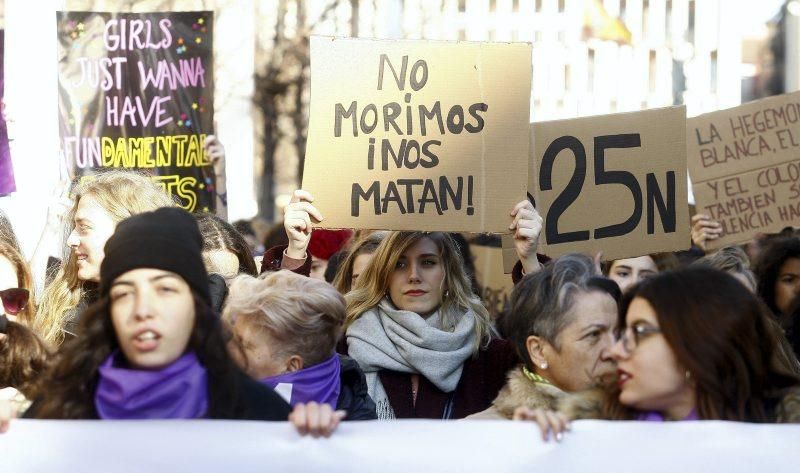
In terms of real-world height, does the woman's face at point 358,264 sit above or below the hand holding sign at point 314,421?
above

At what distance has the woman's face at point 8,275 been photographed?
4302mm

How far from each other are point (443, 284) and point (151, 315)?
1.83m

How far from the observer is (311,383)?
3.55m

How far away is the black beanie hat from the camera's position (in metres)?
2.81

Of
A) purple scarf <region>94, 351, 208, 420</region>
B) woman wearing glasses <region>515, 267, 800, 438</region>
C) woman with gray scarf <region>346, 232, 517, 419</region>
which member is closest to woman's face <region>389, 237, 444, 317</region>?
woman with gray scarf <region>346, 232, 517, 419</region>

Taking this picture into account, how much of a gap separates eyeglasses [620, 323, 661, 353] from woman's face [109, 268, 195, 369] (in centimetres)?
100

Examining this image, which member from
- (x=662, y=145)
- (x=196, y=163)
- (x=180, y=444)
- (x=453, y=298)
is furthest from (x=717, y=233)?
(x=180, y=444)

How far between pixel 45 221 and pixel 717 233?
2837 mm

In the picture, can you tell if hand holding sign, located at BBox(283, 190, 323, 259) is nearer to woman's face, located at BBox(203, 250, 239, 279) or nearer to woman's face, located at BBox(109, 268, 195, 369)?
woman's face, located at BBox(203, 250, 239, 279)

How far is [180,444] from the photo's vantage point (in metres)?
2.86

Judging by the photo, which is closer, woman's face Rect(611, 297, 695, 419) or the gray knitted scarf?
woman's face Rect(611, 297, 695, 419)

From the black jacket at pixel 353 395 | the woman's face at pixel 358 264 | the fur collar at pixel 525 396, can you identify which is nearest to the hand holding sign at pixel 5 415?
the black jacket at pixel 353 395

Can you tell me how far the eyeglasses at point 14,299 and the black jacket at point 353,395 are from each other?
1119mm

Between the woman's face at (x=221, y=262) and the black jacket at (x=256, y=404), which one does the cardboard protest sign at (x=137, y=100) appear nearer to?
the woman's face at (x=221, y=262)
